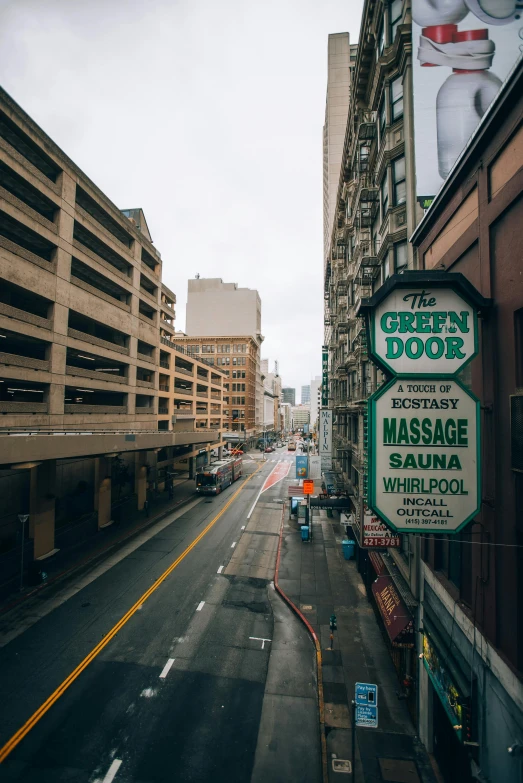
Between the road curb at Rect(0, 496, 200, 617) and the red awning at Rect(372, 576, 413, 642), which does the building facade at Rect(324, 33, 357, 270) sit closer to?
the road curb at Rect(0, 496, 200, 617)

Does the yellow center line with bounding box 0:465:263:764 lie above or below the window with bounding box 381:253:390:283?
below

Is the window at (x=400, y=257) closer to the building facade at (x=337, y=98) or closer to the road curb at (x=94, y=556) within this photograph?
the road curb at (x=94, y=556)

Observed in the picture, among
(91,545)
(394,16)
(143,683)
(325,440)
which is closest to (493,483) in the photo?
(143,683)

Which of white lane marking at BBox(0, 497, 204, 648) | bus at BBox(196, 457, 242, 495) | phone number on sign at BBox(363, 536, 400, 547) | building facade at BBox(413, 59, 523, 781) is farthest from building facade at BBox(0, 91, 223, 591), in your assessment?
building facade at BBox(413, 59, 523, 781)

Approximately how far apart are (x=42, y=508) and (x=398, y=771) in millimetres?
20461

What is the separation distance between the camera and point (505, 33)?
518 inches

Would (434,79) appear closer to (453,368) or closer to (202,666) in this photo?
(453,368)

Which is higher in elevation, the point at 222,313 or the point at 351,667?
the point at 222,313

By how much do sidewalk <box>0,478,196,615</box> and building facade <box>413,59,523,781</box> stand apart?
58.9ft

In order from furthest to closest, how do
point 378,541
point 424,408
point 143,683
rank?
point 378,541
point 143,683
point 424,408

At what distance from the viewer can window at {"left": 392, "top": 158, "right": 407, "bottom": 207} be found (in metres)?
16.3

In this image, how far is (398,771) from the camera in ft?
31.0

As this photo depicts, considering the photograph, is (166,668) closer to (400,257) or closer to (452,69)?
(400,257)

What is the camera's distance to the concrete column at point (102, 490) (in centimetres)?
2877
